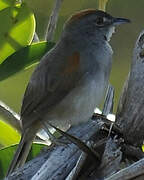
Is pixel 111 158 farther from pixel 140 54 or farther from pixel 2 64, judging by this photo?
pixel 2 64

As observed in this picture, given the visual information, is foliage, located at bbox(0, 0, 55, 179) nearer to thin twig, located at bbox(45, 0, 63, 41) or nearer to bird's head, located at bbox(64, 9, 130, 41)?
thin twig, located at bbox(45, 0, 63, 41)

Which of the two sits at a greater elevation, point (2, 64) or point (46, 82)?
point (2, 64)

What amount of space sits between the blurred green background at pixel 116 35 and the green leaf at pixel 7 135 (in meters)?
0.83

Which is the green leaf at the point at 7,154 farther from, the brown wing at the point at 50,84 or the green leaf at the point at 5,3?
the green leaf at the point at 5,3

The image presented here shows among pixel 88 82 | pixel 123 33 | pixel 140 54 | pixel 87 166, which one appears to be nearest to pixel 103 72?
pixel 88 82

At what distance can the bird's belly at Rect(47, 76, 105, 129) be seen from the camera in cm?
296

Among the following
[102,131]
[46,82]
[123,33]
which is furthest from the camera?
[123,33]

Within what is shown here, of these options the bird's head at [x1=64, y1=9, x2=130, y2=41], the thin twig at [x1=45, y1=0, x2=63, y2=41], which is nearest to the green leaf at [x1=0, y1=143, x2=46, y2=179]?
the thin twig at [x1=45, y1=0, x2=63, y2=41]

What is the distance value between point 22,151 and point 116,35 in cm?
225

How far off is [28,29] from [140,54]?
0.81 metres

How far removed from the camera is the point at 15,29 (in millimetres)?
2865

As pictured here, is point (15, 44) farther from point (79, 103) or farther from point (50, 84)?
point (79, 103)

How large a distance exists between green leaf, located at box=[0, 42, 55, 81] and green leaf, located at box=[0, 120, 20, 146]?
0.81ft

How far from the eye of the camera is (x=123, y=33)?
474 centimetres
